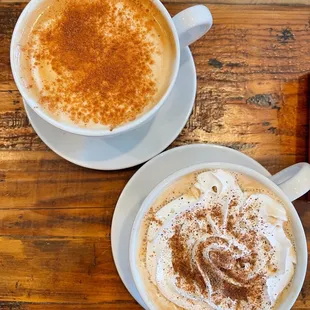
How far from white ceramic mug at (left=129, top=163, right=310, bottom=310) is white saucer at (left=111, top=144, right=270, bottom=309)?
184 millimetres

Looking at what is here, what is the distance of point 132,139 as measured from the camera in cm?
121

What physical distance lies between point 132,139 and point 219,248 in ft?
1.26

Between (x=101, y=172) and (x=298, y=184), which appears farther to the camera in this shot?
(x=101, y=172)

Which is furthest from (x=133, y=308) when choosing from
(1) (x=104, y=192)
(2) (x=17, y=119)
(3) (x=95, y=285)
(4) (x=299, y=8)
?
(4) (x=299, y=8)


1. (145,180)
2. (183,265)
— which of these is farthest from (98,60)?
(183,265)

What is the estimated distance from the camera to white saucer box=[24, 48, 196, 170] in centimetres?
120

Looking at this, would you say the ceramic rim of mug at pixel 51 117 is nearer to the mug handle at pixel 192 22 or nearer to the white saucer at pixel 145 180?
the mug handle at pixel 192 22

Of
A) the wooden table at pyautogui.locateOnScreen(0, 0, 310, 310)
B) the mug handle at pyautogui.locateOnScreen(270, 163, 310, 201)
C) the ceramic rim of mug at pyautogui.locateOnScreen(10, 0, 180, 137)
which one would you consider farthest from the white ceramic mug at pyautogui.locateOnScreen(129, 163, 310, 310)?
the wooden table at pyautogui.locateOnScreen(0, 0, 310, 310)

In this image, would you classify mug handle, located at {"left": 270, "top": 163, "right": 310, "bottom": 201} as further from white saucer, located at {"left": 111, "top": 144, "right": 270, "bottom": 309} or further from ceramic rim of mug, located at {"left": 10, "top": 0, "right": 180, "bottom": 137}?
ceramic rim of mug, located at {"left": 10, "top": 0, "right": 180, "bottom": 137}

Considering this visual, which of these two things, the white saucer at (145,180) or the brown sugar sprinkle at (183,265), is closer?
the brown sugar sprinkle at (183,265)

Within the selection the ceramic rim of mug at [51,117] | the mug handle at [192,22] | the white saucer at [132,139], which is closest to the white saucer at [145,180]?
the white saucer at [132,139]

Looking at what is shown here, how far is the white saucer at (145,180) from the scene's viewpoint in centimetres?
118

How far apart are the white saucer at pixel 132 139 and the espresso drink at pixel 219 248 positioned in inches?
10.0

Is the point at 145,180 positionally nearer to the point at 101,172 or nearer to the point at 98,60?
the point at 101,172
